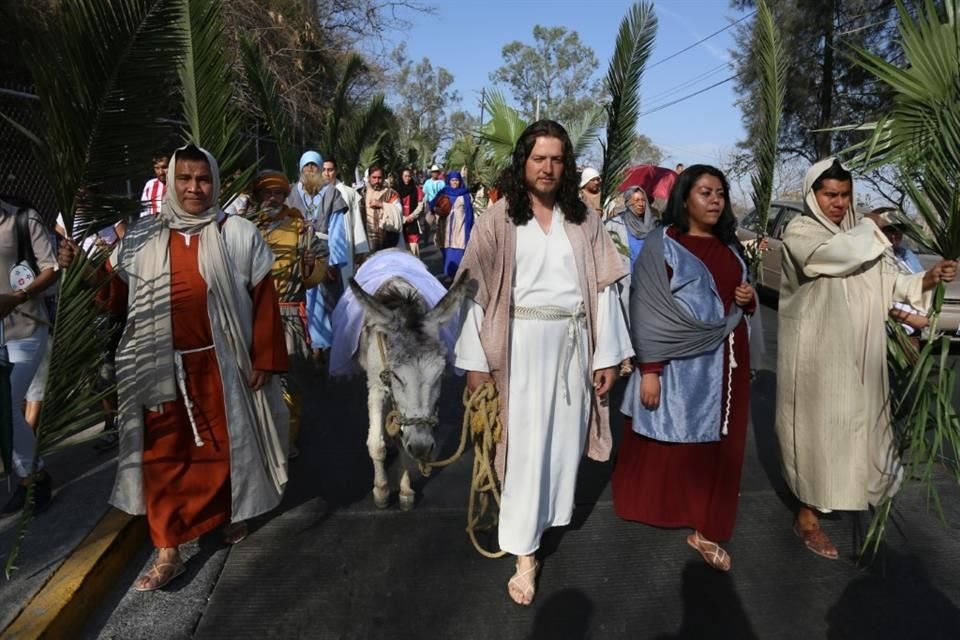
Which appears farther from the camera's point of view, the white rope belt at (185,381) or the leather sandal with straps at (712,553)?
the leather sandal with straps at (712,553)

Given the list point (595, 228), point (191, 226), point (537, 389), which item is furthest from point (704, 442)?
point (191, 226)

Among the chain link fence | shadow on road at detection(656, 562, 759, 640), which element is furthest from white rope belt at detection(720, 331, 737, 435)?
the chain link fence

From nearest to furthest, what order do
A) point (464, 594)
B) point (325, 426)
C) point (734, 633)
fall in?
point (734, 633)
point (464, 594)
point (325, 426)

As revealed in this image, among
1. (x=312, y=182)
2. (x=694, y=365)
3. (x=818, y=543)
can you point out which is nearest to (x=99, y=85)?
(x=694, y=365)

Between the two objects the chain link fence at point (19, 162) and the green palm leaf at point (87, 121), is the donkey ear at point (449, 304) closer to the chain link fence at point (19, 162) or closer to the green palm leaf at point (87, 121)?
the green palm leaf at point (87, 121)

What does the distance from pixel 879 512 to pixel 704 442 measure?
0.83 m

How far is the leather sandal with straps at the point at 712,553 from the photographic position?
10.8 feet

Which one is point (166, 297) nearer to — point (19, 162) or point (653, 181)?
point (653, 181)

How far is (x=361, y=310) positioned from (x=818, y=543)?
117 inches

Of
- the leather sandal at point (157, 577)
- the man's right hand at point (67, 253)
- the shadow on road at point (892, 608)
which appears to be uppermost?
the man's right hand at point (67, 253)

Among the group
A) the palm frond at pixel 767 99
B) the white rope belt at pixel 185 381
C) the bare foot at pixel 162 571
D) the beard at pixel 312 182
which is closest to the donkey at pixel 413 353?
the white rope belt at pixel 185 381

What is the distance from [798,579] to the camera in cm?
322

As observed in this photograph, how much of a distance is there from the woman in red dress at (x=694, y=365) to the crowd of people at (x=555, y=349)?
0.01 meters

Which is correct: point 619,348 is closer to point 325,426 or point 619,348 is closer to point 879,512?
point 879,512
